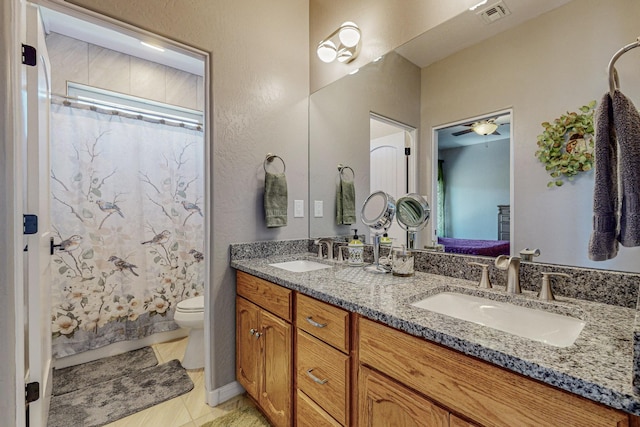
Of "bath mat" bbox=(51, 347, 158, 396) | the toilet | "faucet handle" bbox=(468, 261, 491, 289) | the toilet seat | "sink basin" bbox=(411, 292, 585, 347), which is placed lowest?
"bath mat" bbox=(51, 347, 158, 396)

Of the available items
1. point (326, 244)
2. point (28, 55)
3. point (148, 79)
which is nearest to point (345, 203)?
point (326, 244)

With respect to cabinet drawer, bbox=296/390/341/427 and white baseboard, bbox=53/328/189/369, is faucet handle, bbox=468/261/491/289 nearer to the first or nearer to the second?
cabinet drawer, bbox=296/390/341/427

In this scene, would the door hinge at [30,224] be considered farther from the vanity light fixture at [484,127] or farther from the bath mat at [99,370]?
the vanity light fixture at [484,127]

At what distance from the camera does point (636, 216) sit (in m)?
0.64

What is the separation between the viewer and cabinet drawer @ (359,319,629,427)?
0.52 meters

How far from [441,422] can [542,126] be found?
3.34ft

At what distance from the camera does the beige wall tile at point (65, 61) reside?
2.05m

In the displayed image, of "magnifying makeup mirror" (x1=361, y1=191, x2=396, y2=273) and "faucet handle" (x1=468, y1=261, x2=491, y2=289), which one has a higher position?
"magnifying makeup mirror" (x1=361, y1=191, x2=396, y2=273)

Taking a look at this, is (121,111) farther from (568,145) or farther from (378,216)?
(568,145)

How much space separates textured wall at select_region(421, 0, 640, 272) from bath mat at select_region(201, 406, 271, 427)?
1.48m

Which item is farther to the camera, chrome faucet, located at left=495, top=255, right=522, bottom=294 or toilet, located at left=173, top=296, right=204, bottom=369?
toilet, located at left=173, top=296, right=204, bottom=369

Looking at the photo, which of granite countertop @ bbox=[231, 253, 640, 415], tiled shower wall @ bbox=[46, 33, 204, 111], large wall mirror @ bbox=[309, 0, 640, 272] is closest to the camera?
granite countertop @ bbox=[231, 253, 640, 415]

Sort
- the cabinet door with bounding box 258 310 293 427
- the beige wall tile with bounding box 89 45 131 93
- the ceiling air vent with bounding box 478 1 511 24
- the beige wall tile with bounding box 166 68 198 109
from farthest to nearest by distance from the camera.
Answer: the beige wall tile with bounding box 166 68 198 109
the beige wall tile with bounding box 89 45 131 93
the cabinet door with bounding box 258 310 293 427
the ceiling air vent with bounding box 478 1 511 24

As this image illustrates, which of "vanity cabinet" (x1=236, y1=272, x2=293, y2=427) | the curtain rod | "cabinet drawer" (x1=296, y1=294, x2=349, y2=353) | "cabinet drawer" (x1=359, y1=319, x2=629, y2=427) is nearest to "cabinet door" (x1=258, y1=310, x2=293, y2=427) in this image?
"vanity cabinet" (x1=236, y1=272, x2=293, y2=427)
